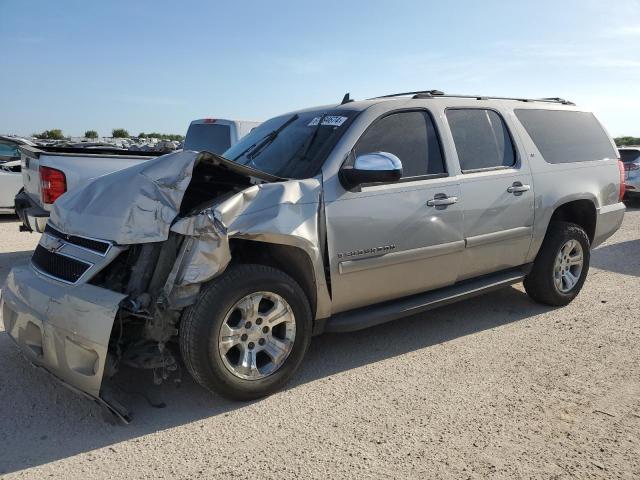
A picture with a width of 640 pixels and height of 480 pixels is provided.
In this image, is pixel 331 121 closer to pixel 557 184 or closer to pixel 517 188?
pixel 517 188

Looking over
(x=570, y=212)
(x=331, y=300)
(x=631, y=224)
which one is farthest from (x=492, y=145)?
(x=631, y=224)

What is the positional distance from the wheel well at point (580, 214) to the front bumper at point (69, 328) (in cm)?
421

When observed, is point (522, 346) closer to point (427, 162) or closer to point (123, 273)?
point (427, 162)

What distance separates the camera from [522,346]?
4277 millimetres

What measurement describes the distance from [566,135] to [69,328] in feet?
15.4

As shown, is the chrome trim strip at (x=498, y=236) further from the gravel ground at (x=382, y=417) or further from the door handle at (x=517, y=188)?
the gravel ground at (x=382, y=417)

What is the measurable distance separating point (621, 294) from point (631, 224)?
6.08 m

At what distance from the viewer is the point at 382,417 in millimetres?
3166

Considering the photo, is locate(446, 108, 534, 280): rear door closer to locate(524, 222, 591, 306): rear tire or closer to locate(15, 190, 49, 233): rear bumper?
locate(524, 222, 591, 306): rear tire

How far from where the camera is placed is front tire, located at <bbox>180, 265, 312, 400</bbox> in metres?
3.10

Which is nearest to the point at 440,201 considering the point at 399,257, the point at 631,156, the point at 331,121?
the point at 399,257

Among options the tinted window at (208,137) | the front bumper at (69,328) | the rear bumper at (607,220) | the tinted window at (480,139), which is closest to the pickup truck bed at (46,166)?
the tinted window at (208,137)

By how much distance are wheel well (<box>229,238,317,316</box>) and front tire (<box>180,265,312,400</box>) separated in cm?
14

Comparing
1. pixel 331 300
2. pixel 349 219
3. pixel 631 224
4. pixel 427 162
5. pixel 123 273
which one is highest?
pixel 427 162
